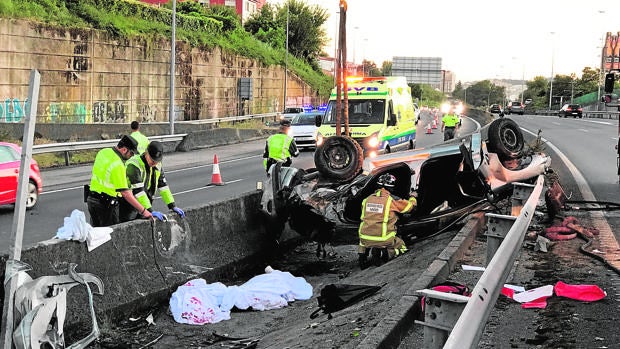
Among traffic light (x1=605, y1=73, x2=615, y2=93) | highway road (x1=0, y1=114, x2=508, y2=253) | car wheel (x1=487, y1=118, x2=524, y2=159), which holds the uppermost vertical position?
traffic light (x1=605, y1=73, x2=615, y2=93)

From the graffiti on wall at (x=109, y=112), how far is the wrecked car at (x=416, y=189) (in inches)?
978

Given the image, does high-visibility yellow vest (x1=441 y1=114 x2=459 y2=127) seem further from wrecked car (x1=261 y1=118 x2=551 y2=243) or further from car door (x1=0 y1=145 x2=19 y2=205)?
car door (x1=0 y1=145 x2=19 y2=205)

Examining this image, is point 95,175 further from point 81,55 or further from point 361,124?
point 81,55

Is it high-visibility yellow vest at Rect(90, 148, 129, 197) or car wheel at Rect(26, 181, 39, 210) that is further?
car wheel at Rect(26, 181, 39, 210)

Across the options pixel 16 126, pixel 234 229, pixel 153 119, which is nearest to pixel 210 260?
pixel 234 229

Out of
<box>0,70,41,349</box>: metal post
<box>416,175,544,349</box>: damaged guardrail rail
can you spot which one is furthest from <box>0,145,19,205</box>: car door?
<box>416,175,544,349</box>: damaged guardrail rail

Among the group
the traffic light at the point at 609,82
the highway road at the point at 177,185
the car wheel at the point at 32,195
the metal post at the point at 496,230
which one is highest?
the traffic light at the point at 609,82

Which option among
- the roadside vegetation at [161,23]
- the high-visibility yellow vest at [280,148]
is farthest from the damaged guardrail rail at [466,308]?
the roadside vegetation at [161,23]

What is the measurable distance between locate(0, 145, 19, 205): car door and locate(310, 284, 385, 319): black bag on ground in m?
7.99

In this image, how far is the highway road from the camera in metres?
12.0

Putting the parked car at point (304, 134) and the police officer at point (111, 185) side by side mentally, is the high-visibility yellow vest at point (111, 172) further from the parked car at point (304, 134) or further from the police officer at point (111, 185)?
the parked car at point (304, 134)

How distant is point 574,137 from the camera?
30.7m

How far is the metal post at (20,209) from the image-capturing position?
16.0ft

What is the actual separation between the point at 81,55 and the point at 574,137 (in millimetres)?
21979
